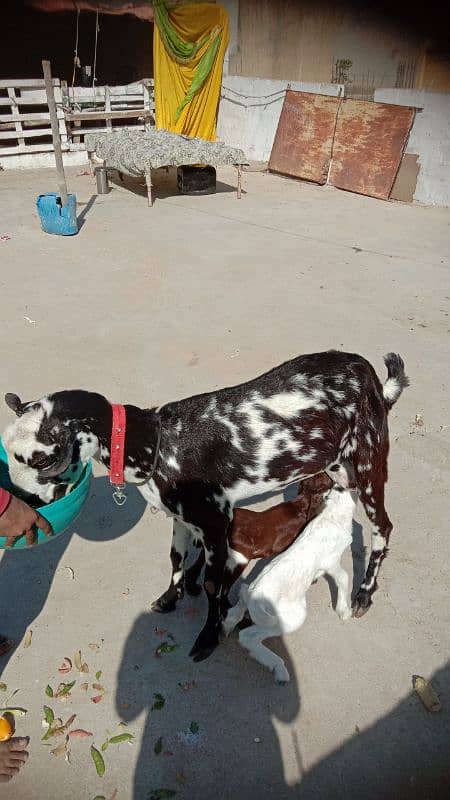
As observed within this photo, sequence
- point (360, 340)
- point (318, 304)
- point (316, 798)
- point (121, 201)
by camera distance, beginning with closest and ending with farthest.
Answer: point (316, 798), point (360, 340), point (318, 304), point (121, 201)

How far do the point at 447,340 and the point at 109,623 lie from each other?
5.95 metres

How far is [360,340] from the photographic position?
745 cm

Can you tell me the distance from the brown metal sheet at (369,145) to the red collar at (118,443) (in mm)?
13707

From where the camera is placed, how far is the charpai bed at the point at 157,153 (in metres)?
12.6

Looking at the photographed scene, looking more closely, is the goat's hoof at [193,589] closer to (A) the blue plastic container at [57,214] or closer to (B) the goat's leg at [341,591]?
(B) the goat's leg at [341,591]

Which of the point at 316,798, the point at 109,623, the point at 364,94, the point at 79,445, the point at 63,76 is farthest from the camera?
the point at 63,76

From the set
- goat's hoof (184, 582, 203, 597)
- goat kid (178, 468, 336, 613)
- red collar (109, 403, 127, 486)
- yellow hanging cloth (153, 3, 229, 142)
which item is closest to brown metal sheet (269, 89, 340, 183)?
yellow hanging cloth (153, 3, 229, 142)

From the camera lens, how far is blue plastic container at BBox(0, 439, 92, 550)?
3.00 m

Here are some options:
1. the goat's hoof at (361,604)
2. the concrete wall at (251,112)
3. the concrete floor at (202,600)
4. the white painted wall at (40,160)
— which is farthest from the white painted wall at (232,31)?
the goat's hoof at (361,604)

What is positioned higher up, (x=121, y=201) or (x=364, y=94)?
(x=364, y=94)

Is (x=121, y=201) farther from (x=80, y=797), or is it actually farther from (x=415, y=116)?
(x=80, y=797)

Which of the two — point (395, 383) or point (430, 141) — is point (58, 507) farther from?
point (430, 141)

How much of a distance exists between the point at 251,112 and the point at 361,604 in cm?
1927

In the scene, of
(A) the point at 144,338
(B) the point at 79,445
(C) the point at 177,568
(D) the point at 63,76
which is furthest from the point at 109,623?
(D) the point at 63,76
